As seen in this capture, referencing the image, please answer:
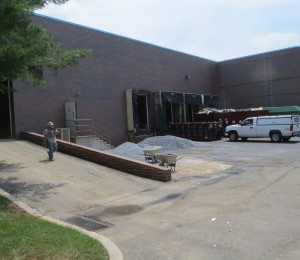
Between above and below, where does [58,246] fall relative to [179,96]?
below

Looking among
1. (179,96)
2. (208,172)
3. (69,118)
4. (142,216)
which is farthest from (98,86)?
A: (142,216)

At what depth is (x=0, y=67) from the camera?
8703 millimetres

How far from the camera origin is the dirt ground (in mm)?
5828

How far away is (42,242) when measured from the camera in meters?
5.33

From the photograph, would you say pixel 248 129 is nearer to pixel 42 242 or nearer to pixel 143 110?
pixel 143 110

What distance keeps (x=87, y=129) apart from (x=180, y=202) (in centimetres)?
1569

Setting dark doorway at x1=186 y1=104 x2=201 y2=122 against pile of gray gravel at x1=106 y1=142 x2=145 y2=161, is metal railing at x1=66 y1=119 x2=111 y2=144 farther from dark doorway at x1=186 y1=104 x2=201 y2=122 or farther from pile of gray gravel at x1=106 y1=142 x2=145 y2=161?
dark doorway at x1=186 y1=104 x2=201 y2=122

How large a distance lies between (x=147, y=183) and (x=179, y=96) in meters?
20.2

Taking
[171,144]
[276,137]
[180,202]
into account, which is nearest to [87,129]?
[171,144]

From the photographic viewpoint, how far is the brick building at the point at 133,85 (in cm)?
2155

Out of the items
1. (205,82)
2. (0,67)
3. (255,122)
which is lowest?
(255,122)

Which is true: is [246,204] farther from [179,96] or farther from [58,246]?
[179,96]

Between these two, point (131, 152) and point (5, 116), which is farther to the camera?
point (5, 116)

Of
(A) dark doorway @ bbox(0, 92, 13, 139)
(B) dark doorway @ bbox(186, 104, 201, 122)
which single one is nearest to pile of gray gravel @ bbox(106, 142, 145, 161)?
(A) dark doorway @ bbox(0, 92, 13, 139)
